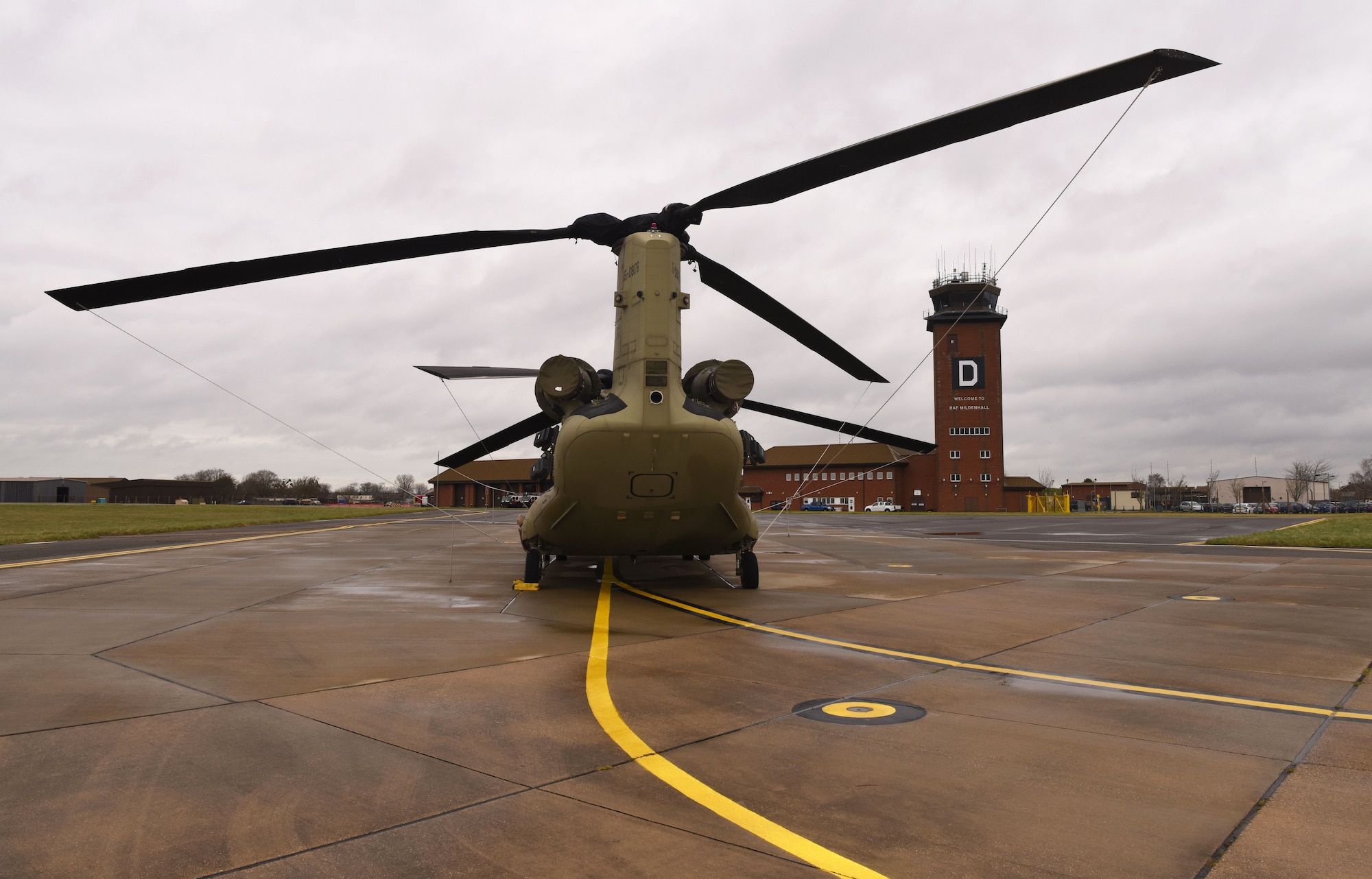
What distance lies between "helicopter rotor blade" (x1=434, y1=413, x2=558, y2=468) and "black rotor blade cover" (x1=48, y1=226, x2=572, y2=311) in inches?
159

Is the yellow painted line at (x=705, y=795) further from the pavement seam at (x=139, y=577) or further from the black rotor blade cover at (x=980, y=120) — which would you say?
the pavement seam at (x=139, y=577)

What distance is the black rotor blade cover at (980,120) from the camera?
6.53 m

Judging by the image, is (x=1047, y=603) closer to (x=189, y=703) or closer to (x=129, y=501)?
(x=189, y=703)

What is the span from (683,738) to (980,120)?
631 centimetres

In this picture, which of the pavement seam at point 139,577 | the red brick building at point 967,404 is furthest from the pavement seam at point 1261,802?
the red brick building at point 967,404

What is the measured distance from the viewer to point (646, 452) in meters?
10.3

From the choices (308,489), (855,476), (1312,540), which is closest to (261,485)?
(308,489)

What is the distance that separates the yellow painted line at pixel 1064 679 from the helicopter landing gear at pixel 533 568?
4.19 m

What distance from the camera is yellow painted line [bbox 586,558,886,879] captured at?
2.80 m

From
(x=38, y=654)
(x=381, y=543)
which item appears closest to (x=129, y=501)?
(x=381, y=543)

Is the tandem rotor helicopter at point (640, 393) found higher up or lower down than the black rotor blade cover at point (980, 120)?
lower down

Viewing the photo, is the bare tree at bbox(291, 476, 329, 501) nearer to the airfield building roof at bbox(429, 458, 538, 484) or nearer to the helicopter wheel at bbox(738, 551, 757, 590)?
the airfield building roof at bbox(429, 458, 538, 484)

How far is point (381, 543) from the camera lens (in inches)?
963

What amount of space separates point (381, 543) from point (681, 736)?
2241 centimetres
